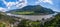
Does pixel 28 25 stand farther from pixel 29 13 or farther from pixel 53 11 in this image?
pixel 53 11

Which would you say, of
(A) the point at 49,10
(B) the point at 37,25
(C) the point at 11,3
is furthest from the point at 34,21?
(C) the point at 11,3

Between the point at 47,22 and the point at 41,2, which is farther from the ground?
the point at 41,2

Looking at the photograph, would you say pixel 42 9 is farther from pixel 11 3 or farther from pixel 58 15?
pixel 11 3

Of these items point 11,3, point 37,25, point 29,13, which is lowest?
point 37,25

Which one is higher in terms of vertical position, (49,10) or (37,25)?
(49,10)

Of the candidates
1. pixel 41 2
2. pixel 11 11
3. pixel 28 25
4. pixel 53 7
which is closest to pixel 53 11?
pixel 53 7

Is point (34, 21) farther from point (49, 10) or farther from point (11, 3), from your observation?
point (11, 3)

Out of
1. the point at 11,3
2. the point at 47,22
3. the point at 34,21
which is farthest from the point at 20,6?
the point at 47,22
